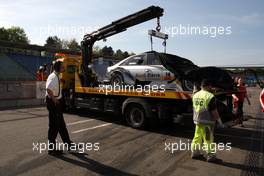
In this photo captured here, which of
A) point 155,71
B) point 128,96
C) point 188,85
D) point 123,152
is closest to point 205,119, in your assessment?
point 123,152

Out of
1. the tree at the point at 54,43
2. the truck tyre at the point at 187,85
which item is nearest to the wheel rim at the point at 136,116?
the truck tyre at the point at 187,85

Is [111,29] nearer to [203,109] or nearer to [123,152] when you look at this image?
[123,152]

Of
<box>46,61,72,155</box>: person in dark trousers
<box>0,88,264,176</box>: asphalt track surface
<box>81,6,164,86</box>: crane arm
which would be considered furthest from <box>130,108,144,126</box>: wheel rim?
→ <box>81,6,164,86</box>: crane arm

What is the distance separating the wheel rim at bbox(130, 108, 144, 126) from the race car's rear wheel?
1.35 metres

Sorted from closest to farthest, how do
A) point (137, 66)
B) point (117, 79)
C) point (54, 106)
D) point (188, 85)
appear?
point (54, 106), point (188, 85), point (137, 66), point (117, 79)

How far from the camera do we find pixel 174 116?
8.12 metres

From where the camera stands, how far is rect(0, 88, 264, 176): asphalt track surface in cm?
530

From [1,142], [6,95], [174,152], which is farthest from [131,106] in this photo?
[6,95]

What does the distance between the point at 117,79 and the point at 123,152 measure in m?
4.16

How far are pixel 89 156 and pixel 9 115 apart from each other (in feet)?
21.9

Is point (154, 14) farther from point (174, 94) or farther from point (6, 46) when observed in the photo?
point (6, 46)

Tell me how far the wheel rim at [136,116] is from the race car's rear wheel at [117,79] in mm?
1349

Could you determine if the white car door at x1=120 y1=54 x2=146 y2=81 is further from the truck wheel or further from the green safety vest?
the green safety vest

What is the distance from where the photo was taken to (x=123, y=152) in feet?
21.0
